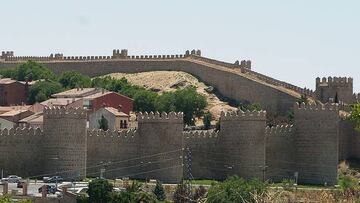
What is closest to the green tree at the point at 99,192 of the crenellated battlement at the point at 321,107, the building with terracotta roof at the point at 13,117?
the crenellated battlement at the point at 321,107

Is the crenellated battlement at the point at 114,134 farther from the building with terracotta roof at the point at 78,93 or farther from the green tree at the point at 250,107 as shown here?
the building with terracotta roof at the point at 78,93

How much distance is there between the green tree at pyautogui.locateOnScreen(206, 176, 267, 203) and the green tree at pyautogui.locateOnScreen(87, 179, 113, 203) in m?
3.92

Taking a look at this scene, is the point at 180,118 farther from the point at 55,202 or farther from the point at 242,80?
the point at 242,80

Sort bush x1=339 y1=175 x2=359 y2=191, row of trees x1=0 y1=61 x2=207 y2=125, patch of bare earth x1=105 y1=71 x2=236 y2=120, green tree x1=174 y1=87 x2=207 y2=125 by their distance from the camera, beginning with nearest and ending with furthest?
bush x1=339 y1=175 x2=359 y2=191, green tree x1=174 y1=87 x2=207 y2=125, row of trees x1=0 y1=61 x2=207 y2=125, patch of bare earth x1=105 y1=71 x2=236 y2=120

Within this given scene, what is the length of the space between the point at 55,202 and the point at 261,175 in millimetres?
11174

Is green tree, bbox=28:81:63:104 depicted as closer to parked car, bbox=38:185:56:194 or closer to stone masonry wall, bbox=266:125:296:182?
stone masonry wall, bbox=266:125:296:182

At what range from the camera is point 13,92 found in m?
103

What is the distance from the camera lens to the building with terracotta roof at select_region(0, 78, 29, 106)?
10272 centimetres

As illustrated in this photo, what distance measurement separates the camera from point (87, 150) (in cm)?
6912

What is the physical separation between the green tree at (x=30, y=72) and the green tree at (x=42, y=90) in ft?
11.7

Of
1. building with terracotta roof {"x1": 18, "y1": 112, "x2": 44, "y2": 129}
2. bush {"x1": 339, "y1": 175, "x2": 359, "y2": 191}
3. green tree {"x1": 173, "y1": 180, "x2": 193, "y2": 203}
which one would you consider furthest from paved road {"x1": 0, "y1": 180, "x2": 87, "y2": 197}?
building with terracotta roof {"x1": 18, "y1": 112, "x2": 44, "y2": 129}

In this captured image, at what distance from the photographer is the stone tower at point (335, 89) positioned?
292 feet

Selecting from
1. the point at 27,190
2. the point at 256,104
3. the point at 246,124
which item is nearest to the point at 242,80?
the point at 256,104

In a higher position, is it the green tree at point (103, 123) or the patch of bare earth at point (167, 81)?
the patch of bare earth at point (167, 81)
